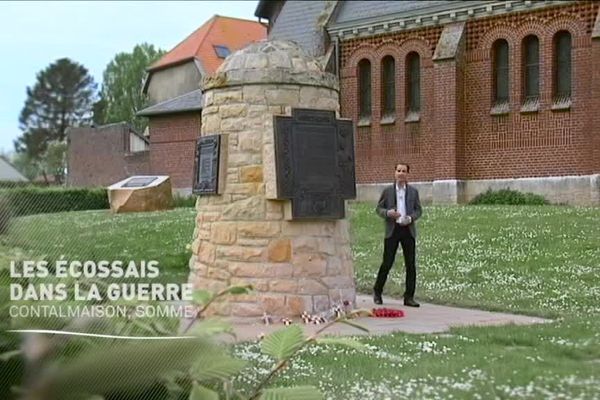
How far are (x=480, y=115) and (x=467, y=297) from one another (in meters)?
18.7

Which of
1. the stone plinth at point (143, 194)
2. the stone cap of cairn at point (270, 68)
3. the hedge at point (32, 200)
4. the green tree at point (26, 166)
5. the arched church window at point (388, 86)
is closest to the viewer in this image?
the hedge at point (32, 200)

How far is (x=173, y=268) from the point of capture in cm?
418

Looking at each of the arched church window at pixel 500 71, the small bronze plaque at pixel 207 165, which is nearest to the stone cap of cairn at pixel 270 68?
the small bronze plaque at pixel 207 165

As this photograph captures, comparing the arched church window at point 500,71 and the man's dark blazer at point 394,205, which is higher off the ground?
the arched church window at point 500,71

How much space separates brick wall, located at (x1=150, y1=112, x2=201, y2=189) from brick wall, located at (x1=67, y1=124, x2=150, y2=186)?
99.7 inches

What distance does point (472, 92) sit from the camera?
30516 mm

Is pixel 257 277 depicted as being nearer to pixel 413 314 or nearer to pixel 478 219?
pixel 413 314

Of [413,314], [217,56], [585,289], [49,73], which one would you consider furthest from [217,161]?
[49,73]

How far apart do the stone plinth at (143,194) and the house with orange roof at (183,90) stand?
993 centimetres

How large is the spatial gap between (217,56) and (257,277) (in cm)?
4487

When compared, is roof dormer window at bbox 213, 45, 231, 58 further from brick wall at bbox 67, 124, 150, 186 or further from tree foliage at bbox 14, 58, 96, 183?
tree foliage at bbox 14, 58, 96, 183

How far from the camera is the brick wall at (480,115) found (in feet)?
91.0

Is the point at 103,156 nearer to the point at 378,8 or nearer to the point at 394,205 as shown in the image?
the point at 378,8

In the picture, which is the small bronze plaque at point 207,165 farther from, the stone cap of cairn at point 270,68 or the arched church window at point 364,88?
the arched church window at point 364,88
